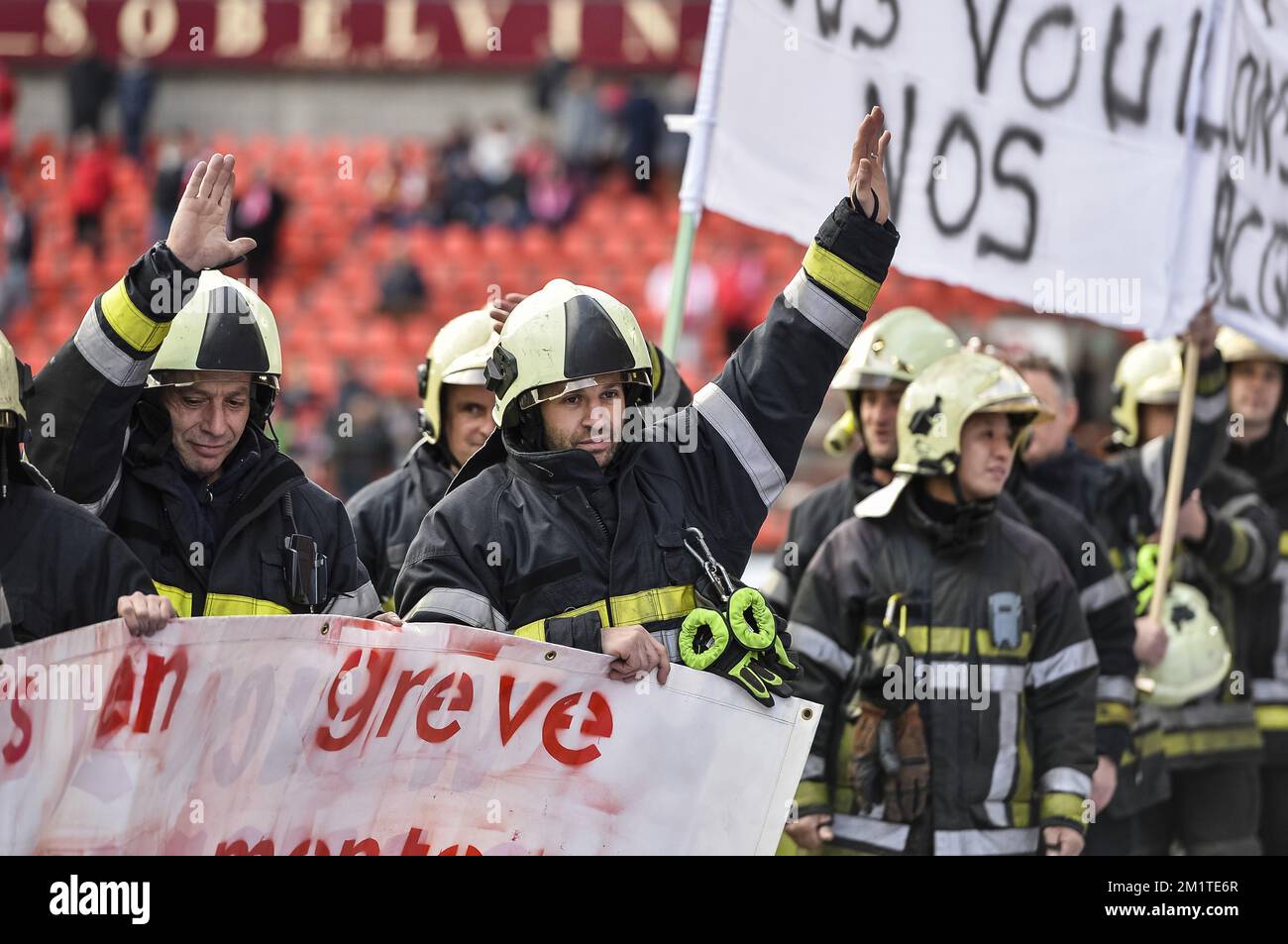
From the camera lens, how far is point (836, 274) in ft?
13.7

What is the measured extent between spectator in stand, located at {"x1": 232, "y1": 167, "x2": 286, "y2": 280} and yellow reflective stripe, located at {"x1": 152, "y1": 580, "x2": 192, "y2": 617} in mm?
16465

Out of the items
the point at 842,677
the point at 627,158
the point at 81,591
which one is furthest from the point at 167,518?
the point at 627,158

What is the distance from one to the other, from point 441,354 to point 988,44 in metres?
1.99

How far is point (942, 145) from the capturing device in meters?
6.02

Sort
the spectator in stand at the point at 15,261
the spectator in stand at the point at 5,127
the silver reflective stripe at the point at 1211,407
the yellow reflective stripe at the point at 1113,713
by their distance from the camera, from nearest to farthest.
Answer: the yellow reflective stripe at the point at 1113,713
the silver reflective stripe at the point at 1211,407
the spectator in stand at the point at 15,261
the spectator in stand at the point at 5,127

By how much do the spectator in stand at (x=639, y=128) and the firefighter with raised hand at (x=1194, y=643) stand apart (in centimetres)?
1536

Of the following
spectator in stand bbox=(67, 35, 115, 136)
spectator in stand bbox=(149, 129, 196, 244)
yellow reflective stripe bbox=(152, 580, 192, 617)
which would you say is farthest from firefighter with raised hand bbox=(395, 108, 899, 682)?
spectator in stand bbox=(67, 35, 115, 136)

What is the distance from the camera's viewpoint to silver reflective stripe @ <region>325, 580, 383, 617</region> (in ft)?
14.5

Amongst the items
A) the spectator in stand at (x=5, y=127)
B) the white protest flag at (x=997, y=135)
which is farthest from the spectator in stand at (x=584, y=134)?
the white protest flag at (x=997, y=135)

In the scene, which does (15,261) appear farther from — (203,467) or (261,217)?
(203,467)

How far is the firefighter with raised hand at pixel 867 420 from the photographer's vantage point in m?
5.96

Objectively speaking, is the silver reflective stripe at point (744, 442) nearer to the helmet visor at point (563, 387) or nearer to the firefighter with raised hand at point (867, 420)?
the helmet visor at point (563, 387)

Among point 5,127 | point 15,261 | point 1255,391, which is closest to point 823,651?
point 1255,391

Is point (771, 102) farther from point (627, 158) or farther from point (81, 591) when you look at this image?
point (627, 158)
